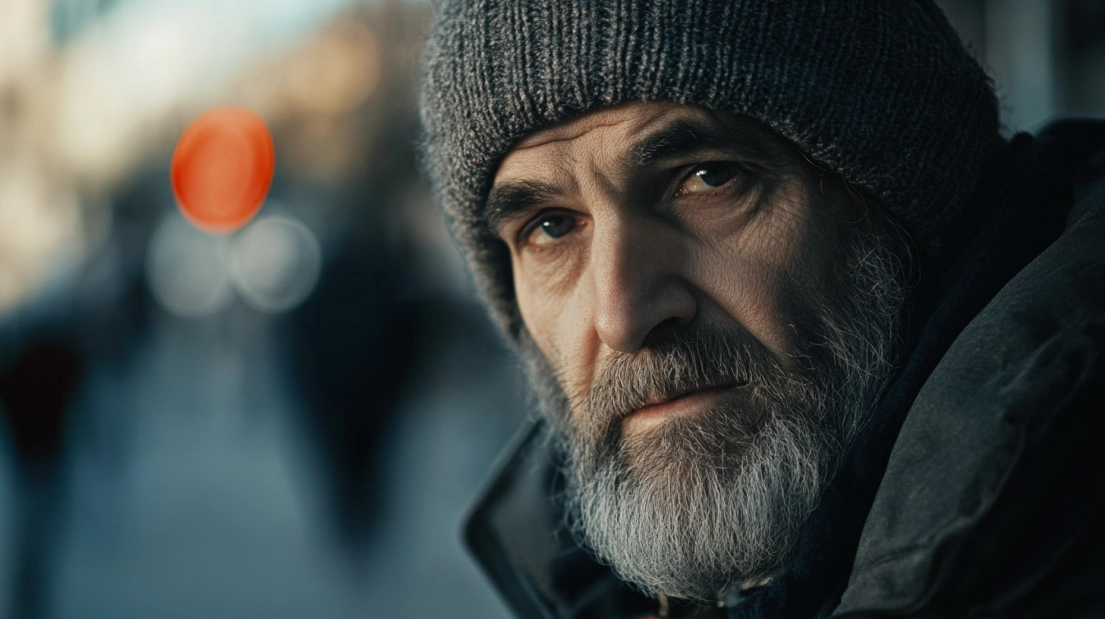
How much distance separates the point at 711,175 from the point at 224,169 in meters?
16.2

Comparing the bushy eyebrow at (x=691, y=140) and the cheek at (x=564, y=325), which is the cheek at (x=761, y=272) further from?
the cheek at (x=564, y=325)

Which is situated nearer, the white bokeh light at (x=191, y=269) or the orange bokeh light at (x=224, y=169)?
the orange bokeh light at (x=224, y=169)

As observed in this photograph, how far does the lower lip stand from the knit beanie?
17.9 inches

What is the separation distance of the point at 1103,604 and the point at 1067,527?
3.5 inches

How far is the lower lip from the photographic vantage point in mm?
1727

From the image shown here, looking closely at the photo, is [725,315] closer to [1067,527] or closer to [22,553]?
[1067,527]

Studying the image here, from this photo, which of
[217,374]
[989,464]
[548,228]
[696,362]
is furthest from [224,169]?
[989,464]

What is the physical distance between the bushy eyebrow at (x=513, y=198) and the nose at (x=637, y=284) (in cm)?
19

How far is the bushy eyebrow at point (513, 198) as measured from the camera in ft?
6.25

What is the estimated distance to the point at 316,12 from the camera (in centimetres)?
1516

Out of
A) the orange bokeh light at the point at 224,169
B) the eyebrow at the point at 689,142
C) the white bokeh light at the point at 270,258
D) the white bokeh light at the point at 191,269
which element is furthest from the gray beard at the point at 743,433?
the white bokeh light at the point at 191,269

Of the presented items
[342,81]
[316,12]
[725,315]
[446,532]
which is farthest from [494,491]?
[342,81]

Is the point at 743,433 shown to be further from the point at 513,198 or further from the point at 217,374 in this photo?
the point at 217,374

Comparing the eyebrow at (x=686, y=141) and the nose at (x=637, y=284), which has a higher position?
the eyebrow at (x=686, y=141)
